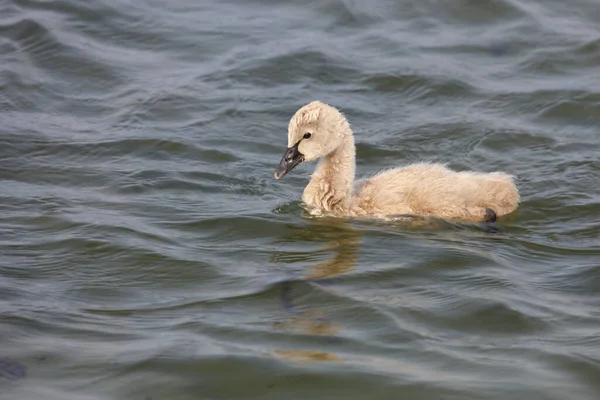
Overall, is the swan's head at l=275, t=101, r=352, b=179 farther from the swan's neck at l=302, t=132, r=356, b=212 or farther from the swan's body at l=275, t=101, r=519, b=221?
the swan's neck at l=302, t=132, r=356, b=212

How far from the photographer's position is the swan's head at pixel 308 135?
27.1ft

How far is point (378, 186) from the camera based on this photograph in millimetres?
8445

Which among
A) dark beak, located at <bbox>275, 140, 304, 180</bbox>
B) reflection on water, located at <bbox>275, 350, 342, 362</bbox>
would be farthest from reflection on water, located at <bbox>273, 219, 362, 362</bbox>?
dark beak, located at <bbox>275, 140, 304, 180</bbox>

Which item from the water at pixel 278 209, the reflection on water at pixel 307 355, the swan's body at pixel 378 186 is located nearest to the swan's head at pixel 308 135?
the swan's body at pixel 378 186

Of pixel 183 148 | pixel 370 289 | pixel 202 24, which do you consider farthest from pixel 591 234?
pixel 202 24

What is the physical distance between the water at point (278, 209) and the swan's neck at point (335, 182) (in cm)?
18

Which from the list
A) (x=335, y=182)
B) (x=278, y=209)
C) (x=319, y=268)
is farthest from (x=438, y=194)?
(x=319, y=268)

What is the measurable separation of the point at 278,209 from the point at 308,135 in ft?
2.25

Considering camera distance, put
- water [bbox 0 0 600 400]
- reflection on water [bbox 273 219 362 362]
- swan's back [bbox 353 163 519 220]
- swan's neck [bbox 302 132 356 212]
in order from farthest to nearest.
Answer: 1. swan's neck [bbox 302 132 356 212]
2. swan's back [bbox 353 163 519 220]
3. reflection on water [bbox 273 219 362 362]
4. water [bbox 0 0 600 400]

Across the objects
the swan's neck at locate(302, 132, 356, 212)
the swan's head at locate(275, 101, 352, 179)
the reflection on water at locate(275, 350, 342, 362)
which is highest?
the swan's head at locate(275, 101, 352, 179)

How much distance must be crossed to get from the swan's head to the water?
1.51 feet

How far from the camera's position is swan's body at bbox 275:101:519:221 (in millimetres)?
8242

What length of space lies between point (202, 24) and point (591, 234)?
255 inches

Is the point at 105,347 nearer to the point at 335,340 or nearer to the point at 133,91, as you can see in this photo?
the point at 335,340
